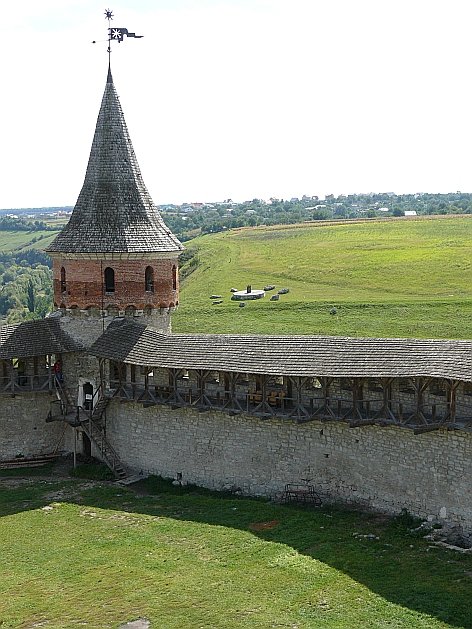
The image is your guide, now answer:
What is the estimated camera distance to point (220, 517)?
23.3 meters

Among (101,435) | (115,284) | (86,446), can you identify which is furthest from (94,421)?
(115,284)

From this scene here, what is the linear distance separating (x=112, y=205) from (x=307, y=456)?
38.0 ft

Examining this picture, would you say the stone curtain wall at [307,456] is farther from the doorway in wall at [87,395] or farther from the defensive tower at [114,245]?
the defensive tower at [114,245]

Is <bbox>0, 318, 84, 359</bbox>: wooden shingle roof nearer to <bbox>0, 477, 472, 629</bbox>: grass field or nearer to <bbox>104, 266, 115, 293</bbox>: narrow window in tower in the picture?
<bbox>104, 266, 115, 293</bbox>: narrow window in tower

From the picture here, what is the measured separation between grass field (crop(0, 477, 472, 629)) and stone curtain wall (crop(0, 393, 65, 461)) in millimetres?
4605

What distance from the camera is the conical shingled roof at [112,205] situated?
1173 inches

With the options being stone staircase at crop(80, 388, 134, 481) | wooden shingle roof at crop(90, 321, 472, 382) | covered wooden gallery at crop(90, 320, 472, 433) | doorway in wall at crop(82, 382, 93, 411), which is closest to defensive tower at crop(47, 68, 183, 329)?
wooden shingle roof at crop(90, 321, 472, 382)

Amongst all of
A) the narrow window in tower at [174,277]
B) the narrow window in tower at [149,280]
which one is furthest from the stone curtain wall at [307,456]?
the narrow window in tower at [174,277]

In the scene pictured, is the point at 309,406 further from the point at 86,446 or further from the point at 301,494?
the point at 86,446

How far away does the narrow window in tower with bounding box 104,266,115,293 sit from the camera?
2992 centimetres

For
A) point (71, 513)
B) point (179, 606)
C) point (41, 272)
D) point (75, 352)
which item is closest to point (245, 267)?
point (75, 352)

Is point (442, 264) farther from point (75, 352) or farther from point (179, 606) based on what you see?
point (179, 606)

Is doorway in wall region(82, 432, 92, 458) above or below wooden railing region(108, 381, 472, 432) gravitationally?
below

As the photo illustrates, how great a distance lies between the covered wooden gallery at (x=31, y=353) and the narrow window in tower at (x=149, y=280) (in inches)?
119
